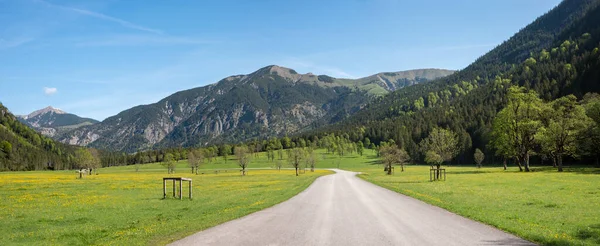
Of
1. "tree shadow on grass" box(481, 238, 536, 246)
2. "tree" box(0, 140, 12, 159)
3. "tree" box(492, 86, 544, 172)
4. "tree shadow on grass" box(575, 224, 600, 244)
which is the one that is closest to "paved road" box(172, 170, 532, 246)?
"tree shadow on grass" box(481, 238, 536, 246)

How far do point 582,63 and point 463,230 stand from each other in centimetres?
21595

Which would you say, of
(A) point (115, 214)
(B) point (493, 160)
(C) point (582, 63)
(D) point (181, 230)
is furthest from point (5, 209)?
(C) point (582, 63)

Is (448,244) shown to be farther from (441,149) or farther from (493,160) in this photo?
(493,160)

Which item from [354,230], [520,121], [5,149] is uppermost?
[520,121]

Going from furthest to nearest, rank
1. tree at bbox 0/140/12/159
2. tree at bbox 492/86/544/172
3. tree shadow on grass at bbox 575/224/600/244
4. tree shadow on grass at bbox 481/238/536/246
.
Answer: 1. tree at bbox 0/140/12/159
2. tree at bbox 492/86/544/172
3. tree shadow on grass at bbox 575/224/600/244
4. tree shadow on grass at bbox 481/238/536/246

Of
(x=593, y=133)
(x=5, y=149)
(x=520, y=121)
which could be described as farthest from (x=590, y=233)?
(x=5, y=149)

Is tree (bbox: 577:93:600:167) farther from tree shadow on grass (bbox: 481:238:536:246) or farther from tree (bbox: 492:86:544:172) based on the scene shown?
tree shadow on grass (bbox: 481:238:536:246)

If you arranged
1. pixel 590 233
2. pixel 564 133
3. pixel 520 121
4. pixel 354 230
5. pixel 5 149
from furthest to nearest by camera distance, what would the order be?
1. pixel 5 149
2. pixel 520 121
3. pixel 564 133
4. pixel 354 230
5. pixel 590 233

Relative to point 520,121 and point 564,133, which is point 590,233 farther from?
point 564,133

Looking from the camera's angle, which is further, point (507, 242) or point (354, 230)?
point (354, 230)

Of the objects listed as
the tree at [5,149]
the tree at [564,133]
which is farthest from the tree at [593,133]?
the tree at [5,149]

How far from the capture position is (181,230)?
17172 millimetres

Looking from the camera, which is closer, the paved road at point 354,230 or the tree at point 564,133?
the paved road at point 354,230

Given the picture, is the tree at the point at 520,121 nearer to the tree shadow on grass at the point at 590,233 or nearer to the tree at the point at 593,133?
the tree at the point at 593,133
